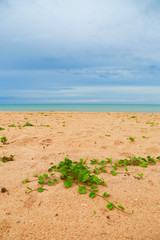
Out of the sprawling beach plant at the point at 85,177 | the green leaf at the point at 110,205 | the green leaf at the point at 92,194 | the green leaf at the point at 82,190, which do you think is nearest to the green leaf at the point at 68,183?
the sprawling beach plant at the point at 85,177

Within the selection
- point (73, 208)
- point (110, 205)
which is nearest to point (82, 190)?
point (73, 208)

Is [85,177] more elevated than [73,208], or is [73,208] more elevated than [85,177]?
[85,177]

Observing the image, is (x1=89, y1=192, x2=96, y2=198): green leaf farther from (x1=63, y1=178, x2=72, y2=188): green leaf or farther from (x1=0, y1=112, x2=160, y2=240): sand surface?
(x1=63, y1=178, x2=72, y2=188): green leaf

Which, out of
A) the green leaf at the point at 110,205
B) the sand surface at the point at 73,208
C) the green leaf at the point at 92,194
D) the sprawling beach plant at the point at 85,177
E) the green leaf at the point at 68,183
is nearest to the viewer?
the sand surface at the point at 73,208

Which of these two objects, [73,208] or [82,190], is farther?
[82,190]

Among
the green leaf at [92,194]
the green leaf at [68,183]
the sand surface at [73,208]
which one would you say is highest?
the green leaf at [68,183]

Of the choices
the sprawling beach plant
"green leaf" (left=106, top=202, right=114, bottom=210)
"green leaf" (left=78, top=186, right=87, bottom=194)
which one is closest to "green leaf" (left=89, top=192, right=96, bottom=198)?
the sprawling beach plant

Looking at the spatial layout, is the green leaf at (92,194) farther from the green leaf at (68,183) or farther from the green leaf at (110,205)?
the green leaf at (68,183)

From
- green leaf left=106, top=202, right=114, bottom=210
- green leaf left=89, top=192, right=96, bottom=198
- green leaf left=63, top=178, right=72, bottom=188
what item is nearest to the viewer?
green leaf left=106, top=202, right=114, bottom=210

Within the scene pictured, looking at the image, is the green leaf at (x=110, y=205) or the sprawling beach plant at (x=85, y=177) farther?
the sprawling beach plant at (x=85, y=177)

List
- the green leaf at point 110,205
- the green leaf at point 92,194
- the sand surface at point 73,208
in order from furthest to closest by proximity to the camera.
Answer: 1. the green leaf at point 92,194
2. the green leaf at point 110,205
3. the sand surface at point 73,208

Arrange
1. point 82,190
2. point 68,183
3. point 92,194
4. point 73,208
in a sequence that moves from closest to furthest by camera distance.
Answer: point 73,208 < point 92,194 < point 82,190 < point 68,183

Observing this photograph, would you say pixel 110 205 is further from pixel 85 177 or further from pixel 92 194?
pixel 85 177

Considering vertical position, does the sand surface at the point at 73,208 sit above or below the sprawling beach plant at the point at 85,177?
below
